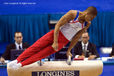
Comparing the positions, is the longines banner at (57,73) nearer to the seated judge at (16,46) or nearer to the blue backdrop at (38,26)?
the seated judge at (16,46)

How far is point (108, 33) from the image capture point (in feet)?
25.6

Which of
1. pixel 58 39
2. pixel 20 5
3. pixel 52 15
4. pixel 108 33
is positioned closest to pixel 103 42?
pixel 108 33

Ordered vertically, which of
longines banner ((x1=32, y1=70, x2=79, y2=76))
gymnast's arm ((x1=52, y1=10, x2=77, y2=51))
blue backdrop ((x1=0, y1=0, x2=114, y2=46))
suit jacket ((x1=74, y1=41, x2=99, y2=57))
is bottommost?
longines banner ((x1=32, y1=70, x2=79, y2=76))

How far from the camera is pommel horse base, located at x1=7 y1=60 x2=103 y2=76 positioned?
8.29 feet

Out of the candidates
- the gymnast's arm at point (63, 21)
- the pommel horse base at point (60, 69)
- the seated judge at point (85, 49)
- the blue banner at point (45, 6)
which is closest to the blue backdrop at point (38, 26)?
the blue banner at point (45, 6)

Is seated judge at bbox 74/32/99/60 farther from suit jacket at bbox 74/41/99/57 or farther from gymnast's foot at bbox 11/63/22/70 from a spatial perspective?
gymnast's foot at bbox 11/63/22/70

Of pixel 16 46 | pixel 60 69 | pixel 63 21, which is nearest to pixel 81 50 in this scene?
pixel 16 46

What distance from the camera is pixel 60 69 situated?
102 inches

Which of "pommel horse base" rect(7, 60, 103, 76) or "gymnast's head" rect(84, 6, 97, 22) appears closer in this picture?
"gymnast's head" rect(84, 6, 97, 22)

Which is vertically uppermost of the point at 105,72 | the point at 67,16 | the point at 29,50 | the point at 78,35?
the point at 67,16

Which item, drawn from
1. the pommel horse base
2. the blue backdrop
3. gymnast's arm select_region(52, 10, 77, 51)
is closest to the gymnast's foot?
the pommel horse base

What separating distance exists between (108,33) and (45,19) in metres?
2.62

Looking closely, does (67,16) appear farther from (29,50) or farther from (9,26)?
(9,26)

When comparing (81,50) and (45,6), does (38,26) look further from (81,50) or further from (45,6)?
(81,50)
